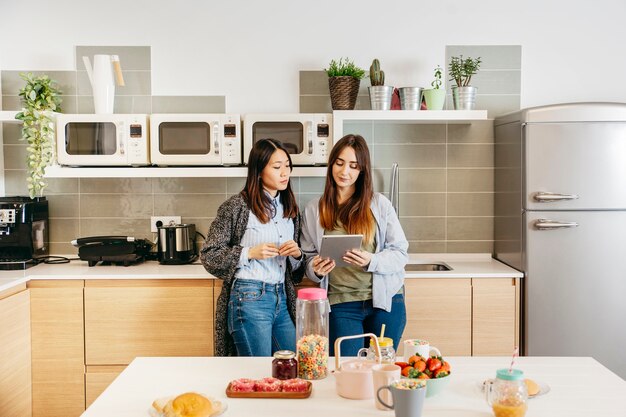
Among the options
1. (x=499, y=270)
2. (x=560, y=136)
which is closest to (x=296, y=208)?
(x=499, y=270)

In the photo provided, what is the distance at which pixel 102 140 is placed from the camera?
3.55 meters

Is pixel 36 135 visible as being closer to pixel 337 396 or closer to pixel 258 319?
pixel 258 319

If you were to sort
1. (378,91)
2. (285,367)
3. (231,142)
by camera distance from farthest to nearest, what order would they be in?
1. (378,91)
2. (231,142)
3. (285,367)

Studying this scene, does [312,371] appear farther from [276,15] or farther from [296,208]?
[276,15]

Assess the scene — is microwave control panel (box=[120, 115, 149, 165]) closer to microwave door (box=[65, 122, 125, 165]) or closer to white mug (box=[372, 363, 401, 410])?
microwave door (box=[65, 122, 125, 165])

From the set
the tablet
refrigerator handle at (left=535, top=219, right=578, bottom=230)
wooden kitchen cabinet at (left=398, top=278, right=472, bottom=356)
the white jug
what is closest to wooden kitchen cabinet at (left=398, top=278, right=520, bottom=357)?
wooden kitchen cabinet at (left=398, top=278, right=472, bottom=356)

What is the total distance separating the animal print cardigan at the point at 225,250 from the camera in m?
2.88

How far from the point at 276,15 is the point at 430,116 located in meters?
1.09

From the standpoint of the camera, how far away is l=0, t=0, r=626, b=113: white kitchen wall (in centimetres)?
389

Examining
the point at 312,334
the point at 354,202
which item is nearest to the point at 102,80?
the point at 354,202

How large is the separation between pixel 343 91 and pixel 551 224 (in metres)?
1.29

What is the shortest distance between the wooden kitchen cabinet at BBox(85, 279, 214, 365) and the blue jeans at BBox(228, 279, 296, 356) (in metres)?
0.58

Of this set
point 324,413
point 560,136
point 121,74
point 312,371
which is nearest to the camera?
point 324,413

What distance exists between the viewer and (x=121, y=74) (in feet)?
12.3
